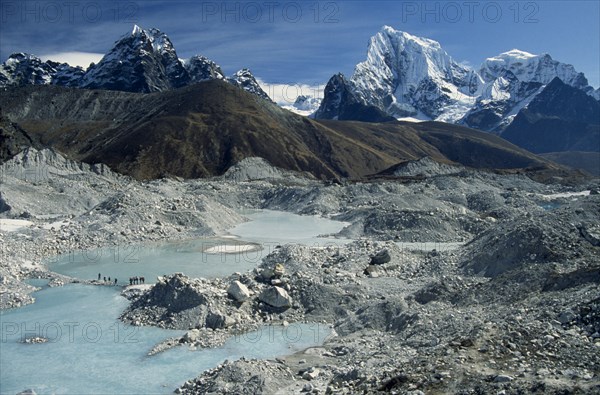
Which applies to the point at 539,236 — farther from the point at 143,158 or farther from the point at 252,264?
the point at 143,158

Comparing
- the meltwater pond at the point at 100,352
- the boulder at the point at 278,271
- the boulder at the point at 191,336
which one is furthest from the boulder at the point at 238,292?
the boulder at the point at 191,336

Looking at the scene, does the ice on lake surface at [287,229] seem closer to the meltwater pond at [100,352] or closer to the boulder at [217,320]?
the boulder at [217,320]

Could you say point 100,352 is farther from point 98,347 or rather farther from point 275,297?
point 275,297

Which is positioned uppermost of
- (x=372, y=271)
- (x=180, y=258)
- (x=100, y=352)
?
(x=180, y=258)

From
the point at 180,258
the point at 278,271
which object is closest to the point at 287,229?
the point at 180,258

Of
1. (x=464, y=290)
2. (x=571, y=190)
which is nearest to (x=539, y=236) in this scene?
(x=464, y=290)
